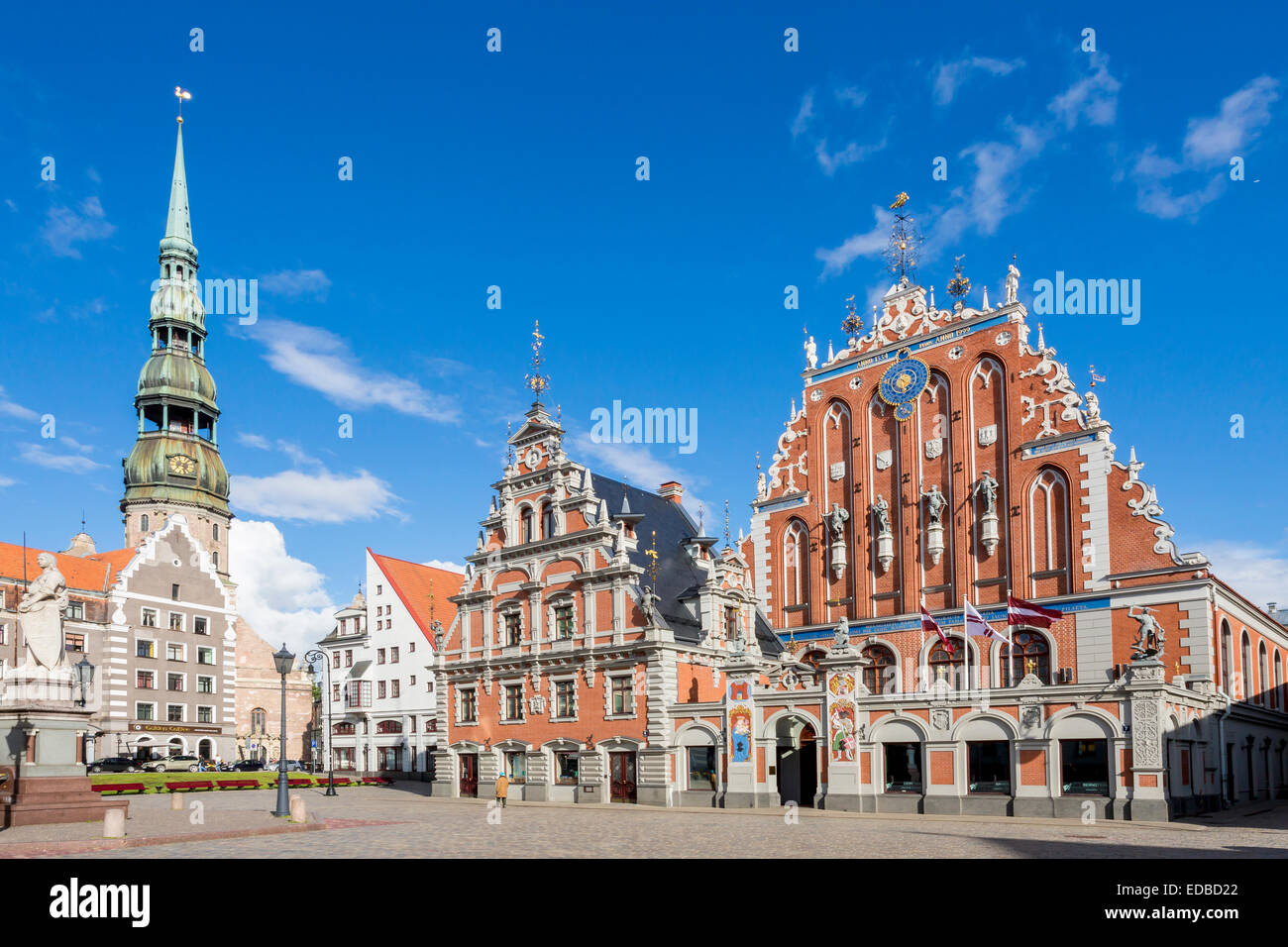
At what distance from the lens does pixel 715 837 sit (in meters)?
25.7

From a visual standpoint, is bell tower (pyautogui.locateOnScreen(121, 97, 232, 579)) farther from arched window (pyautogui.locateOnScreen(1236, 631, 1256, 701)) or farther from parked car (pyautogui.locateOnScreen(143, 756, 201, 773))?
arched window (pyautogui.locateOnScreen(1236, 631, 1256, 701))

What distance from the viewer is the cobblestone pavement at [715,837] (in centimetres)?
2152

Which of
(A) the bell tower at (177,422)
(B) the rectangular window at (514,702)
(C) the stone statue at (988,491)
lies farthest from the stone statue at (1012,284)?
(A) the bell tower at (177,422)

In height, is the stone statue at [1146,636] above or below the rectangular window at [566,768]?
above

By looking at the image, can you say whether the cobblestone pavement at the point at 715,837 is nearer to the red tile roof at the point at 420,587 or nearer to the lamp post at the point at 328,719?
the lamp post at the point at 328,719

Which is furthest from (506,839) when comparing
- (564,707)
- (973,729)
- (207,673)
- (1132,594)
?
(207,673)

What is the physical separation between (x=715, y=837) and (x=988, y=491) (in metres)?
20.4

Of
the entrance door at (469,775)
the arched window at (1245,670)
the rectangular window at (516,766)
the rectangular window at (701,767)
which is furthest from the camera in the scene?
the entrance door at (469,775)

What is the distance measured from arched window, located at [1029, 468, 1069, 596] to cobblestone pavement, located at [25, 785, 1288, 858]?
31.2 ft

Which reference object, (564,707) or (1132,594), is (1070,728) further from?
(564,707)

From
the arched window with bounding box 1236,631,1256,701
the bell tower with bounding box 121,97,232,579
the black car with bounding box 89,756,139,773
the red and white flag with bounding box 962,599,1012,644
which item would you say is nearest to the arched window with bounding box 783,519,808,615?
the red and white flag with bounding box 962,599,1012,644

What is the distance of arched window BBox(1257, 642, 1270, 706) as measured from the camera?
43.2 m

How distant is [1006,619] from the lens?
39594 mm

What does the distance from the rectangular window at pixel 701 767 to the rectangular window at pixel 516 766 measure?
861 centimetres
